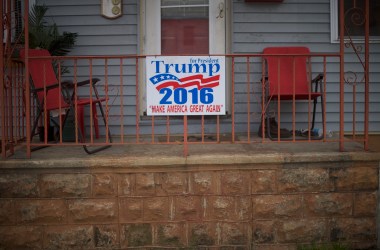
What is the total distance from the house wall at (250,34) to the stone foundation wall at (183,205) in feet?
5.63

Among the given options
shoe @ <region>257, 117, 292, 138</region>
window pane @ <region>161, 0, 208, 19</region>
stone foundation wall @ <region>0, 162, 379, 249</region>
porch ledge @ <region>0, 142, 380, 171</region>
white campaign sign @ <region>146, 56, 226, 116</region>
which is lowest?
stone foundation wall @ <region>0, 162, 379, 249</region>

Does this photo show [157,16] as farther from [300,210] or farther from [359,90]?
[300,210]

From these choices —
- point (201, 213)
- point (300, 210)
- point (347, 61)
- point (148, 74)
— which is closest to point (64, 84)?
point (148, 74)

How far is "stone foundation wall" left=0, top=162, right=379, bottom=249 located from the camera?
3.59 metres

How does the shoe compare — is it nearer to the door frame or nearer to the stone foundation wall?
the door frame

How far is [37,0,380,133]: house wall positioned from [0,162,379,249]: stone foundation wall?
5.63 feet

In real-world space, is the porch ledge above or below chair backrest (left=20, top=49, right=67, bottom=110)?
below

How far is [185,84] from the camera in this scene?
12.1 ft

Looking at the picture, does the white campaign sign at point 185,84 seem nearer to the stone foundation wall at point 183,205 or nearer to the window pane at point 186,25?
the stone foundation wall at point 183,205

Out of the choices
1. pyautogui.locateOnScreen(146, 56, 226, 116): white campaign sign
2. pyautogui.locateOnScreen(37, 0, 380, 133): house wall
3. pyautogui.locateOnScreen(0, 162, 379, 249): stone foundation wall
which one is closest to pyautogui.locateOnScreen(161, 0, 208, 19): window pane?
pyautogui.locateOnScreen(37, 0, 380, 133): house wall

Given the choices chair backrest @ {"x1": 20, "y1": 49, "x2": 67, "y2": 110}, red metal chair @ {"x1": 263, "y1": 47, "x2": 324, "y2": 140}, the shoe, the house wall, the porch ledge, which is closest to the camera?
the porch ledge

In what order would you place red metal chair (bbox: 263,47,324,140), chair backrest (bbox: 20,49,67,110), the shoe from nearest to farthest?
chair backrest (bbox: 20,49,67,110)
the shoe
red metal chair (bbox: 263,47,324,140)

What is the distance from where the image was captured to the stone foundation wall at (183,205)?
141 inches

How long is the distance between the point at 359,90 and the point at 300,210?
2.28 metres
